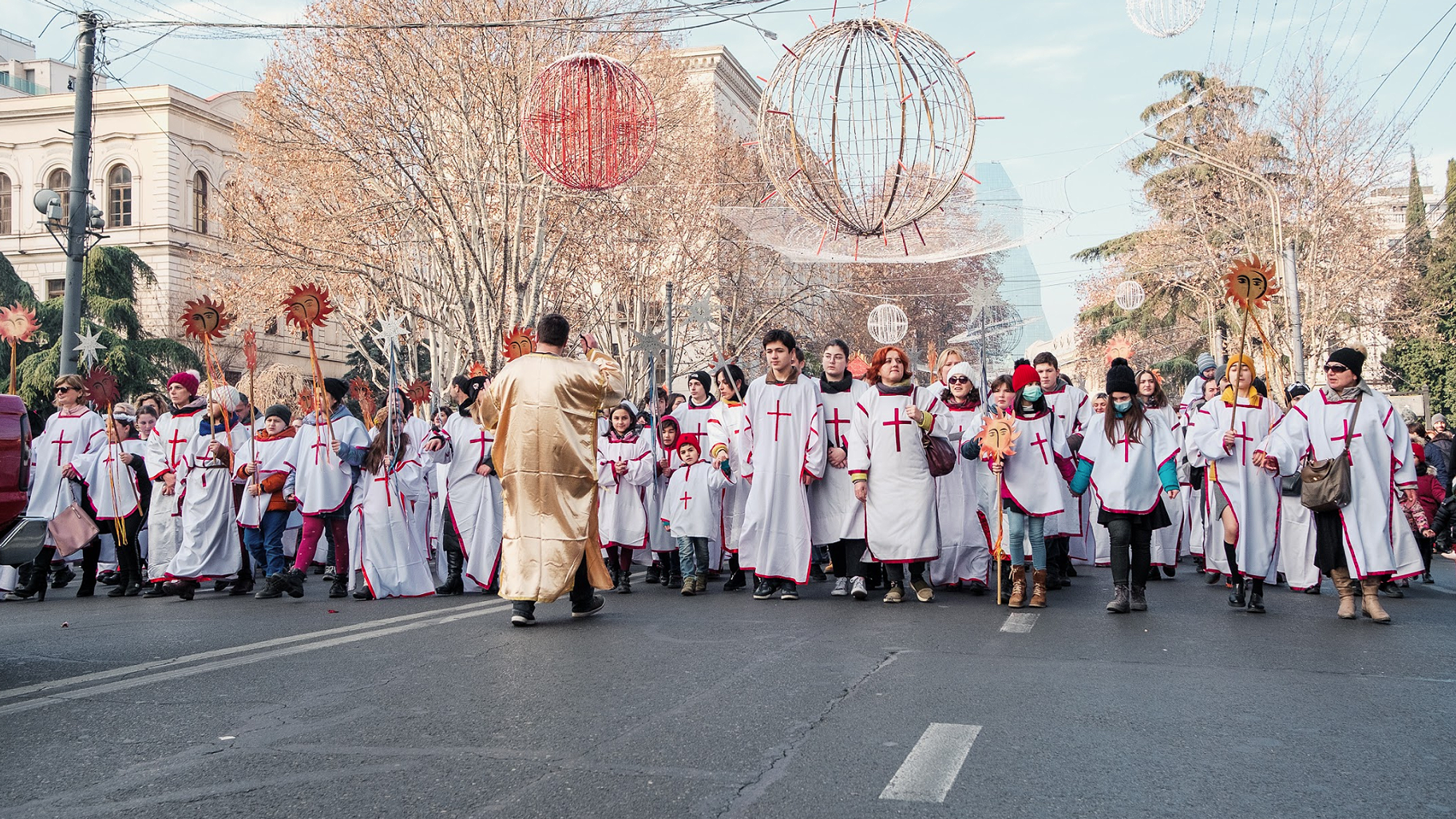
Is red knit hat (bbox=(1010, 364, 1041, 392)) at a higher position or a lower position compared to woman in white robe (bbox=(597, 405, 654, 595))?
→ higher

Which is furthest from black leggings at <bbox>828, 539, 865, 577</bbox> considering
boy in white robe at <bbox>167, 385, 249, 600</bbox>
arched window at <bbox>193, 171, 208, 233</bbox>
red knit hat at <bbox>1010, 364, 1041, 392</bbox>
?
arched window at <bbox>193, 171, 208, 233</bbox>

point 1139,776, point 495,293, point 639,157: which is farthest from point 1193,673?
point 495,293

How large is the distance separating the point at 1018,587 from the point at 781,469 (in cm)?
205

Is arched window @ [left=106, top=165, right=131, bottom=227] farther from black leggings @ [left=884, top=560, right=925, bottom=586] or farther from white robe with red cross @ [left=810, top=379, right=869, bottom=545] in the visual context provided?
black leggings @ [left=884, top=560, right=925, bottom=586]

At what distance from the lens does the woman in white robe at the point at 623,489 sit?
11.5m

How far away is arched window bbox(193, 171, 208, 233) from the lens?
4603cm

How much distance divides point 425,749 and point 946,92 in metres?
6.47

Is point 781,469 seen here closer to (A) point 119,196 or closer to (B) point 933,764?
(B) point 933,764

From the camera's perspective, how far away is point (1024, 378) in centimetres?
915

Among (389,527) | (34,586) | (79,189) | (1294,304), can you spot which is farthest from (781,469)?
(1294,304)

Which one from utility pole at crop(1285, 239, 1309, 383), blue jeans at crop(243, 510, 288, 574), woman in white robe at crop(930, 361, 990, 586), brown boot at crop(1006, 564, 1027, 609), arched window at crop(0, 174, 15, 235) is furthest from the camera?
arched window at crop(0, 174, 15, 235)

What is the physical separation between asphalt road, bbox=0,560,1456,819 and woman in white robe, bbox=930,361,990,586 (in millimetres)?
1630

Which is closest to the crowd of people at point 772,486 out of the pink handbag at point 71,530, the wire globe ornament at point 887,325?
the pink handbag at point 71,530

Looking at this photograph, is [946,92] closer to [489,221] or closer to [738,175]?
[489,221]
